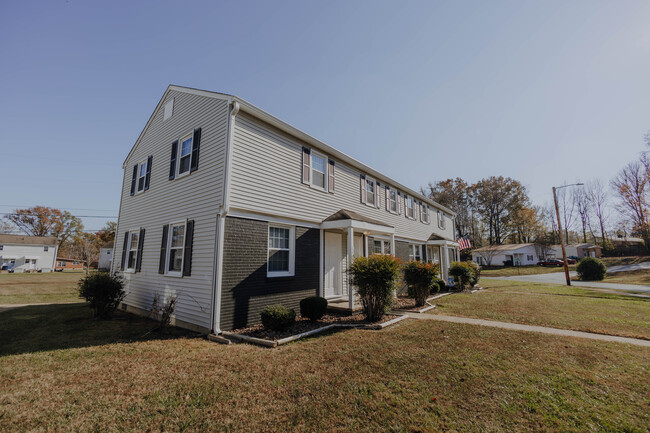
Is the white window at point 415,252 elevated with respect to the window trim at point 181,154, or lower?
lower

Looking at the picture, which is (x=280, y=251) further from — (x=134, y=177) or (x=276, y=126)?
(x=134, y=177)

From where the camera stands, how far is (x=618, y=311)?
9.44 metres

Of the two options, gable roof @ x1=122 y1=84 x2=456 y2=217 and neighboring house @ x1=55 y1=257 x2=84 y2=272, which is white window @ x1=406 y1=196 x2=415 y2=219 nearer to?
gable roof @ x1=122 y1=84 x2=456 y2=217

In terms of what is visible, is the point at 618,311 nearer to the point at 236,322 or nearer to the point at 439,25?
the point at 439,25

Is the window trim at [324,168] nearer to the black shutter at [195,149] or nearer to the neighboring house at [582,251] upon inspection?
the black shutter at [195,149]

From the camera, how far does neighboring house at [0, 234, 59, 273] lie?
38344mm

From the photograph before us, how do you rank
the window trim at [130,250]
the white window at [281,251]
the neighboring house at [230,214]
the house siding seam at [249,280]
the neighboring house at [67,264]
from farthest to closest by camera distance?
1. the neighboring house at [67,264]
2. the window trim at [130,250]
3. the white window at [281,251]
4. the neighboring house at [230,214]
5. the house siding seam at [249,280]

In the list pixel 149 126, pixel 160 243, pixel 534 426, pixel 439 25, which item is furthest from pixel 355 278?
pixel 149 126

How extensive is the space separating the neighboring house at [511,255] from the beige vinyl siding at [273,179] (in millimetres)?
41273

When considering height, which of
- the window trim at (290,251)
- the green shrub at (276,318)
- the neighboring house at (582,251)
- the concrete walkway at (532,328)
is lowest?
the concrete walkway at (532,328)

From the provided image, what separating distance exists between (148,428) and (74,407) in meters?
1.36

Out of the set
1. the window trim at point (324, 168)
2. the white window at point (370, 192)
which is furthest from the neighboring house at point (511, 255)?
the window trim at point (324, 168)

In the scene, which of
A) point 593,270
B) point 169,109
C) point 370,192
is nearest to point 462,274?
point 370,192

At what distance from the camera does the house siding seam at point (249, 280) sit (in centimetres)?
714
